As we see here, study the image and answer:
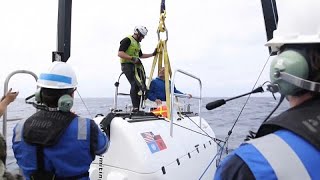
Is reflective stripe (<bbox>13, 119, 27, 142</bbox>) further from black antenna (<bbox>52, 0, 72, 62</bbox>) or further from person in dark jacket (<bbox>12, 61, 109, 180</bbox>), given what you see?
black antenna (<bbox>52, 0, 72, 62</bbox>)

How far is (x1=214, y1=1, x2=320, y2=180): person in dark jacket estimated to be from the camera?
3.46 ft

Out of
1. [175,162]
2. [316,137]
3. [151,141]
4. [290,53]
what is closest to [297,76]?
[290,53]

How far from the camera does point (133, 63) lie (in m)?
5.85

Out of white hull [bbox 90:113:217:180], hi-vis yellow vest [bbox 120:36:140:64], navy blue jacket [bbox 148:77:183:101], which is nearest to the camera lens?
white hull [bbox 90:113:217:180]

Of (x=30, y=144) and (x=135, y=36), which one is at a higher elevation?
(x=135, y=36)

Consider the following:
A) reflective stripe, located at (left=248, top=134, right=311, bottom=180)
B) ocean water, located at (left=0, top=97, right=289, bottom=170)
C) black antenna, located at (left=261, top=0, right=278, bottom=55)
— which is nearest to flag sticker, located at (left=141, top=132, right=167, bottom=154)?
ocean water, located at (left=0, top=97, right=289, bottom=170)

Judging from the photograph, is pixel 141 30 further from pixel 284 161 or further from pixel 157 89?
pixel 284 161

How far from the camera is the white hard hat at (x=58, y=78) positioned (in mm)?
2734

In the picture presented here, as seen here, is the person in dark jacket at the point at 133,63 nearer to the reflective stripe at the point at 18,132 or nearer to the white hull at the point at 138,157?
the white hull at the point at 138,157

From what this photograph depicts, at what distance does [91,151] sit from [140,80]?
3.12m

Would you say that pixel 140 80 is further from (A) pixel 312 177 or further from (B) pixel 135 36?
(A) pixel 312 177

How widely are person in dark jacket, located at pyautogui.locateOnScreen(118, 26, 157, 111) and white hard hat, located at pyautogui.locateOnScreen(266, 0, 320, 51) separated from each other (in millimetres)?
4432

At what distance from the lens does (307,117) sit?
3.69 ft

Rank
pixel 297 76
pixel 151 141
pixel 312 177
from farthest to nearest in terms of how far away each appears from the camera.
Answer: pixel 151 141
pixel 297 76
pixel 312 177
